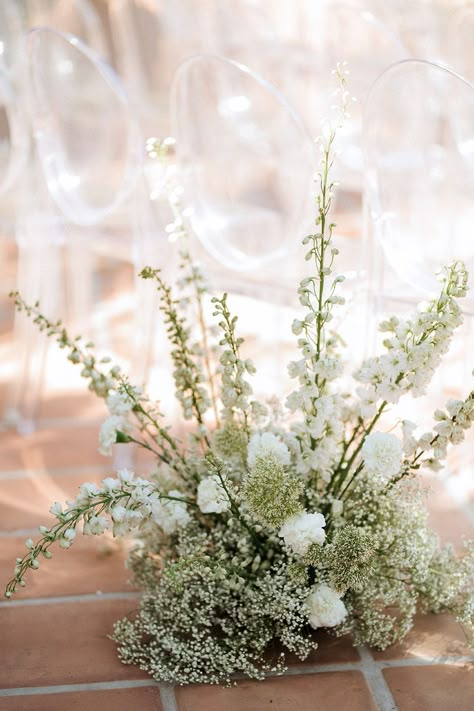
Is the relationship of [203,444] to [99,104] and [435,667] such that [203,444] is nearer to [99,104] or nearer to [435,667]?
[435,667]

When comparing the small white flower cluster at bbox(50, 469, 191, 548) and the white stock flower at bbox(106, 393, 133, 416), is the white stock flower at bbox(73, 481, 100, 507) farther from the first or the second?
the white stock flower at bbox(106, 393, 133, 416)

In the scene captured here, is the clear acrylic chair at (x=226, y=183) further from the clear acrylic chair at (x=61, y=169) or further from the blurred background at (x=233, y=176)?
the clear acrylic chair at (x=61, y=169)

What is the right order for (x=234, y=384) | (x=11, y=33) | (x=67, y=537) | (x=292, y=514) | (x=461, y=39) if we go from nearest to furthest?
1. (x=67, y=537)
2. (x=292, y=514)
3. (x=234, y=384)
4. (x=461, y=39)
5. (x=11, y=33)

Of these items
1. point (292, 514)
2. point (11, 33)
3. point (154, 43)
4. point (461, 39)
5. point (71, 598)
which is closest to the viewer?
point (292, 514)

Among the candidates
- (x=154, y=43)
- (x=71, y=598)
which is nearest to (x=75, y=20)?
(x=154, y=43)

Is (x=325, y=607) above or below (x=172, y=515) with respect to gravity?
below

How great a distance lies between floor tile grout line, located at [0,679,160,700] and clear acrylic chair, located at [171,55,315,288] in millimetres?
869

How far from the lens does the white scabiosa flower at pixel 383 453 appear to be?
4.71ft

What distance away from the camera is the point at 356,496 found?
5.13 feet

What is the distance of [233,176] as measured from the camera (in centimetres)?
232

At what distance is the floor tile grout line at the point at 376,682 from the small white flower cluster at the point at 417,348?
0.39 m

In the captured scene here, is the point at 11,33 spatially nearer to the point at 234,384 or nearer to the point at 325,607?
the point at 234,384

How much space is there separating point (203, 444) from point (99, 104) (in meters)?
1.13

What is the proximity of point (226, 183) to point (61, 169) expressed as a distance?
43cm
